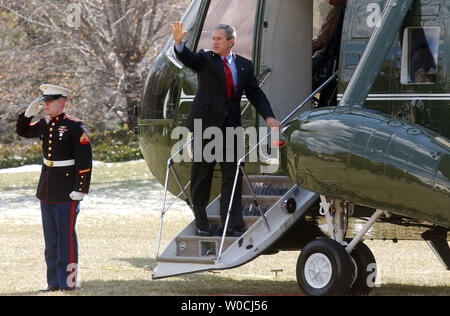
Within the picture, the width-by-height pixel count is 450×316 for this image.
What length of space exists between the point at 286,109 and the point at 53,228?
8.10ft

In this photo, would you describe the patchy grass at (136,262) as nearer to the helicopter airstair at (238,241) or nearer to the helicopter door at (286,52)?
the helicopter airstair at (238,241)

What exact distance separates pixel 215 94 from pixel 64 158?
1.38 meters

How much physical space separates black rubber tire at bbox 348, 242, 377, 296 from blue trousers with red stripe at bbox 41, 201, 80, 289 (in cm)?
232

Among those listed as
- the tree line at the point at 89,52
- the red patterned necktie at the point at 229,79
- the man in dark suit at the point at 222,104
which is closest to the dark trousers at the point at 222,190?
the man in dark suit at the point at 222,104

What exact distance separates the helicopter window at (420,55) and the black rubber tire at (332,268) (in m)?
1.46

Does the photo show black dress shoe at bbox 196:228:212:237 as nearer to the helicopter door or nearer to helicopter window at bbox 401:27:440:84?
the helicopter door

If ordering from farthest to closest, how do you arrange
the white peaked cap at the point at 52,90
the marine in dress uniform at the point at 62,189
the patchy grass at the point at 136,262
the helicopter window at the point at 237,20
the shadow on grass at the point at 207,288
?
1. the helicopter window at the point at 237,20
2. the patchy grass at the point at 136,262
3. the shadow on grass at the point at 207,288
4. the white peaked cap at the point at 52,90
5. the marine in dress uniform at the point at 62,189

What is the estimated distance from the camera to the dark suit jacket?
25.0 ft

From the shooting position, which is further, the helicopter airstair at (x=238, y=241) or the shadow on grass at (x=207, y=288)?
the shadow on grass at (x=207, y=288)

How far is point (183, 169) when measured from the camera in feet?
30.0

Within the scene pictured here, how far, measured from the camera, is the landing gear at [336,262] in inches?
280

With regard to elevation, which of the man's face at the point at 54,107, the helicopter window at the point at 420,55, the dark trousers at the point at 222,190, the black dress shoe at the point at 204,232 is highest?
the helicopter window at the point at 420,55

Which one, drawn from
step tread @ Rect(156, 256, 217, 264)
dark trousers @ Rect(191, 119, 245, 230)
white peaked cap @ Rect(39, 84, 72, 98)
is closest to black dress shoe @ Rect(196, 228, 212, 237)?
dark trousers @ Rect(191, 119, 245, 230)

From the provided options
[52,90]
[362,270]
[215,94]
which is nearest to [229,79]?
[215,94]
